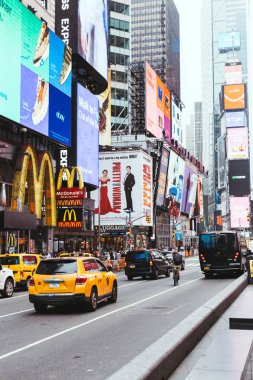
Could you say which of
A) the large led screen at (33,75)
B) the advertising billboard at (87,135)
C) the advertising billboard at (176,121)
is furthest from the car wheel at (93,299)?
the advertising billboard at (176,121)

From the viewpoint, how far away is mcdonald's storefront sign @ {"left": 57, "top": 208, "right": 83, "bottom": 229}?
5127cm

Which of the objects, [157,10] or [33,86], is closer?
[33,86]

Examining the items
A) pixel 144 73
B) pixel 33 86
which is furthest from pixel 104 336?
pixel 144 73

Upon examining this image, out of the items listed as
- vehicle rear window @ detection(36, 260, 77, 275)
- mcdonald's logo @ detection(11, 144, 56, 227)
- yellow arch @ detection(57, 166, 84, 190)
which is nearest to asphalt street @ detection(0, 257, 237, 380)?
vehicle rear window @ detection(36, 260, 77, 275)

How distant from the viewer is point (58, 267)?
16.1m

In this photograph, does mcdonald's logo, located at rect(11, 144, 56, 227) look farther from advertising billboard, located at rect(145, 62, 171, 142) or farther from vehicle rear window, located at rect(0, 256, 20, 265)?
advertising billboard, located at rect(145, 62, 171, 142)

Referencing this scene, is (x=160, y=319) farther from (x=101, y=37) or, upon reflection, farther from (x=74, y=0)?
(x=101, y=37)

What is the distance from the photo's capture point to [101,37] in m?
66.0

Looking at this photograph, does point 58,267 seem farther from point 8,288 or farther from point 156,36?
point 156,36

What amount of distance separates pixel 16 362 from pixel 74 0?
179 feet

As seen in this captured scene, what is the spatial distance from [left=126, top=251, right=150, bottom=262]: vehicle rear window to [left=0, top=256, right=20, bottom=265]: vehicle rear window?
925 cm

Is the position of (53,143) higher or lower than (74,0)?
lower

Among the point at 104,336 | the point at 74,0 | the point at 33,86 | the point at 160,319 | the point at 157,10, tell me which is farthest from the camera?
the point at 157,10

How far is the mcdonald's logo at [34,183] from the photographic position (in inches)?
1684
